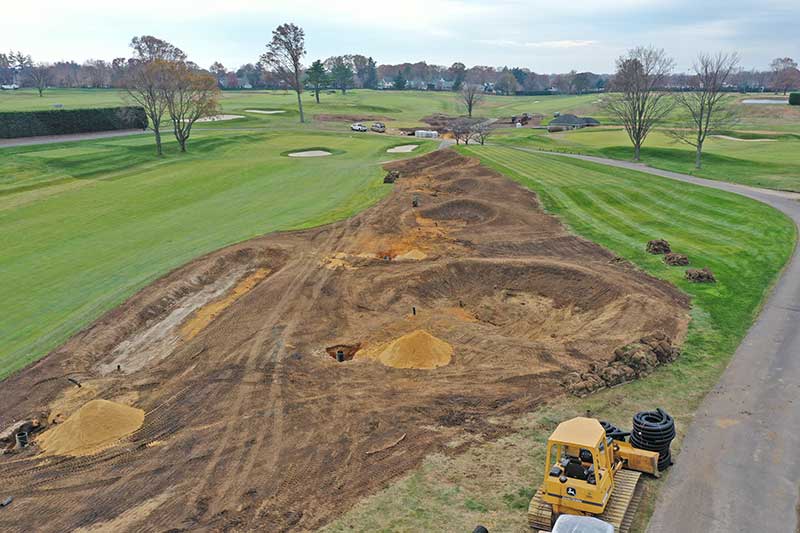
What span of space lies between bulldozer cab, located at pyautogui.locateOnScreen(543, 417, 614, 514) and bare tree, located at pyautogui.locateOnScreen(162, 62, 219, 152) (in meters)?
63.7

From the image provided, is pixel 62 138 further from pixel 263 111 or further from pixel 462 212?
pixel 462 212

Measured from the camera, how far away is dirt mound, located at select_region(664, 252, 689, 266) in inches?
1123

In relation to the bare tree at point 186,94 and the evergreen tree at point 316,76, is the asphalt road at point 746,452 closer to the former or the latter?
the bare tree at point 186,94

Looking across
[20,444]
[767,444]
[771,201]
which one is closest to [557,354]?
[767,444]

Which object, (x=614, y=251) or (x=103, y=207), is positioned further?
(x=103, y=207)

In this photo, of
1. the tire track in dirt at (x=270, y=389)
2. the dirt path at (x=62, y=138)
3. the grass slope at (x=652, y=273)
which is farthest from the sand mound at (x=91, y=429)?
the dirt path at (x=62, y=138)

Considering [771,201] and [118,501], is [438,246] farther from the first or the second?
[771,201]

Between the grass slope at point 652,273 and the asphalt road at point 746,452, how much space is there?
0.47 m

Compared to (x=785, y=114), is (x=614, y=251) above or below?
below

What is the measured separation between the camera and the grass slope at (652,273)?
43.9 feet

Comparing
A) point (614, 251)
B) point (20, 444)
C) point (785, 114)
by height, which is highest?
point (785, 114)

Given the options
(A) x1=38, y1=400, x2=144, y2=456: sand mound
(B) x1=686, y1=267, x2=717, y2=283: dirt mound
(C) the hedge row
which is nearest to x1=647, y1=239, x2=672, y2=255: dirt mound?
(B) x1=686, y1=267, x2=717, y2=283: dirt mound

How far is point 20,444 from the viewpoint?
671 inches

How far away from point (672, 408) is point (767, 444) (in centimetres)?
257
